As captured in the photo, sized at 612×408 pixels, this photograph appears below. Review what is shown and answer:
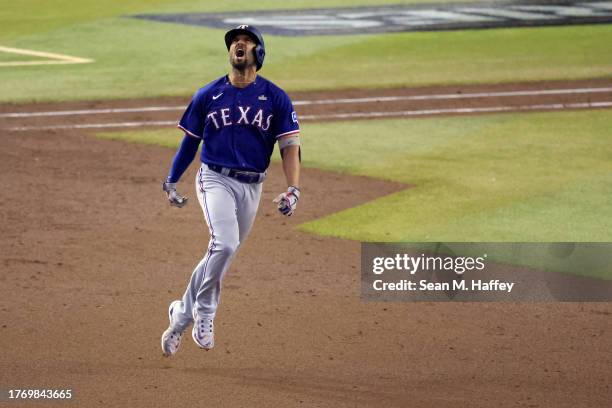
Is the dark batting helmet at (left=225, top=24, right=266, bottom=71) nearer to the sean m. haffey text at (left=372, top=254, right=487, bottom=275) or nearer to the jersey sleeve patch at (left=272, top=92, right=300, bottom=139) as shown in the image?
the jersey sleeve patch at (left=272, top=92, right=300, bottom=139)

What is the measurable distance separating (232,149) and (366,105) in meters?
11.3

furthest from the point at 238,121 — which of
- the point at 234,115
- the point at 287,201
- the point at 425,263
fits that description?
the point at 425,263

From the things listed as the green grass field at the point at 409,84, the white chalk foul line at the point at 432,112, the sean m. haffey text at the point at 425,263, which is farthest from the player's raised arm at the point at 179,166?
the white chalk foul line at the point at 432,112

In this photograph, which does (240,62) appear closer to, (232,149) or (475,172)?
(232,149)

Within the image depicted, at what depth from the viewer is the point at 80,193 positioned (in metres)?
14.7

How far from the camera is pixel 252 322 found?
1040 cm

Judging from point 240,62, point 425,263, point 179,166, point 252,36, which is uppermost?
point 252,36

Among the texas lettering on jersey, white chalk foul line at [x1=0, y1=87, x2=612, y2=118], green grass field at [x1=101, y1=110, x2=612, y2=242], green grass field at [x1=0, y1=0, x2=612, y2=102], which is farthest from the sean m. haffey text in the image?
green grass field at [x1=0, y1=0, x2=612, y2=102]

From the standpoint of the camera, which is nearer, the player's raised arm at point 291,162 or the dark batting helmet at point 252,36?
the dark batting helmet at point 252,36

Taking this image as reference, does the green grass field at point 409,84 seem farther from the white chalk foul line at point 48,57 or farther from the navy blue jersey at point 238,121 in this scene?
the navy blue jersey at point 238,121

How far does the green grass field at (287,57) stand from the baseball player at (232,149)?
39.8 ft

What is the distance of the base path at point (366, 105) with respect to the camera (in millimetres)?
19016

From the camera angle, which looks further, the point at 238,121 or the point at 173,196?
the point at 173,196

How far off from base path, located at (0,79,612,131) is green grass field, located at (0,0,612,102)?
2.17 feet
